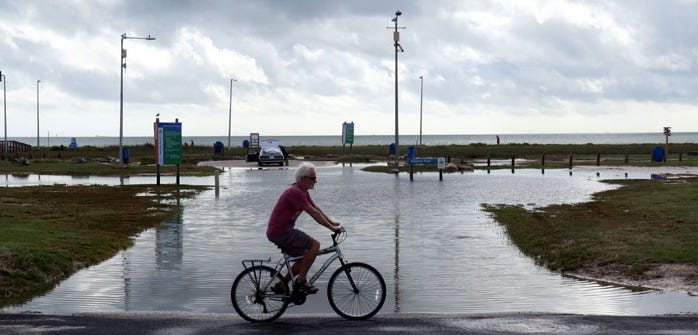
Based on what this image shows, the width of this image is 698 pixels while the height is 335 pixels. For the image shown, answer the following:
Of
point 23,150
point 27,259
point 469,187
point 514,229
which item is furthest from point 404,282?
point 23,150

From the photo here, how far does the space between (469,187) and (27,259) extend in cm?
2669

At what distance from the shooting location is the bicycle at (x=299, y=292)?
423 inches

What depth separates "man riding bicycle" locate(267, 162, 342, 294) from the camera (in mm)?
10477

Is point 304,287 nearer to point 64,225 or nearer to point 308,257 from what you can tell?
point 308,257

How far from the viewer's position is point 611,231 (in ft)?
64.3

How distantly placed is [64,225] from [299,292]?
12.3 meters

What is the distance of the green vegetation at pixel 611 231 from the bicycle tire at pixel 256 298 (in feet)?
20.3

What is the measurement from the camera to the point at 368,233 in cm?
2055

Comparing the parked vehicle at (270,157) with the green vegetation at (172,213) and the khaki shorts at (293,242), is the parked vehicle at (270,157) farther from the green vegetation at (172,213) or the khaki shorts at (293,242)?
the khaki shorts at (293,242)

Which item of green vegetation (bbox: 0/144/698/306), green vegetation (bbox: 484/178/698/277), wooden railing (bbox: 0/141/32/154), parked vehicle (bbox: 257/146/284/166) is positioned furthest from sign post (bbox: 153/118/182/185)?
wooden railing (bbox: 0/141/32/154)

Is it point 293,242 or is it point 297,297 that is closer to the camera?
point 293,242

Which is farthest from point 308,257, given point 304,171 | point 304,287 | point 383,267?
point 383,267

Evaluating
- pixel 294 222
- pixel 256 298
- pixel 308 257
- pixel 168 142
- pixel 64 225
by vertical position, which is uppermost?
pixel 168 142

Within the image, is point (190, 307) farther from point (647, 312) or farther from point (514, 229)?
point (514, 229)
